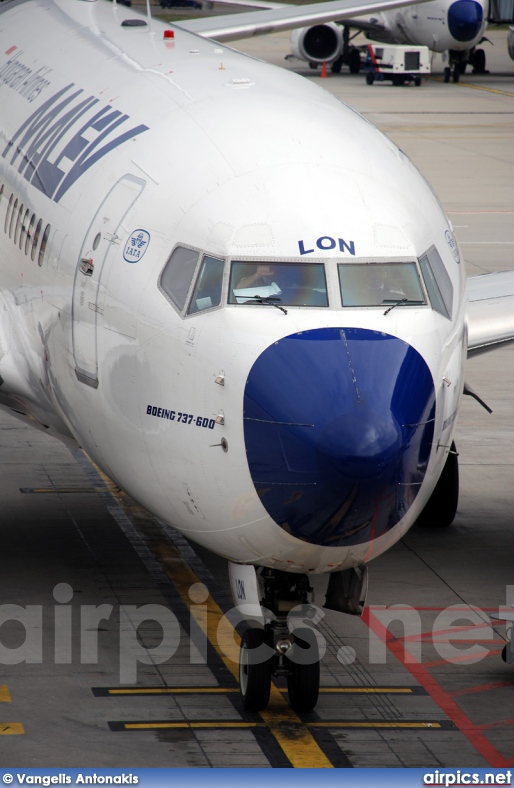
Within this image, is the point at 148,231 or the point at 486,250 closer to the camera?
the point at 148,231

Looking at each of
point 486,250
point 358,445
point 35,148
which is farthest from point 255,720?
point 486,250

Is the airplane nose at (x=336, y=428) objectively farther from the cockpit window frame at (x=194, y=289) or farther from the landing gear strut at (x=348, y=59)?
the landing gear strut at (x=348, y=59)

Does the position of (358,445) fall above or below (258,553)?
above

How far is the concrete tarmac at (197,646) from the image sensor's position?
463 inches

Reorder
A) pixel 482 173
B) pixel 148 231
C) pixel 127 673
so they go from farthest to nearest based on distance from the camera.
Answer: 1. pixel 482 173
2. pixel 127 673
3. pixel 148 231

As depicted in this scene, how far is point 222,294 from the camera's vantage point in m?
10.9

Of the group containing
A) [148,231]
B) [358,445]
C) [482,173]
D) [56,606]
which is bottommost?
[482,173]

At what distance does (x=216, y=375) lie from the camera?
10.7m

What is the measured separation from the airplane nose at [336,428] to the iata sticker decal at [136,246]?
73.5 inches

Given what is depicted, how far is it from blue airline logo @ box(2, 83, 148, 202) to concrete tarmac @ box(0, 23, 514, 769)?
3.16 meters

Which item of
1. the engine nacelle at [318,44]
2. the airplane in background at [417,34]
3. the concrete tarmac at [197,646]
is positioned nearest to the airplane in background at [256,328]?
the concrete tarmac at [197,646]

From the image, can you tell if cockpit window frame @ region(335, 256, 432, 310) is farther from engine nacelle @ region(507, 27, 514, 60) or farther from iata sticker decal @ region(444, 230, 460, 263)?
engine nacelle @ region(507, 27, 514, 60)

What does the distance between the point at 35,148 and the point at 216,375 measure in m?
5.63

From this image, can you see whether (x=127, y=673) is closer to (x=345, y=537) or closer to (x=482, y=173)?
(x=345, y=537)
